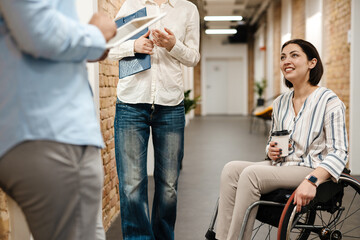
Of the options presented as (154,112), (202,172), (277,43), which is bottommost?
(202,172)

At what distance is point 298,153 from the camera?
2.03 m

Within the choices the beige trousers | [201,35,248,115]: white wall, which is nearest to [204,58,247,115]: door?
[201,35,248,115]: white wall

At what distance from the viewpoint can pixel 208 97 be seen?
17344 millimetres

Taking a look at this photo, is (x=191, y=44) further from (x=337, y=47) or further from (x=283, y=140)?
(x=337, y=47)

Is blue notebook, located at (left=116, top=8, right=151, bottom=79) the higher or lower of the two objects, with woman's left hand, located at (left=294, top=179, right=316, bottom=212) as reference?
higher

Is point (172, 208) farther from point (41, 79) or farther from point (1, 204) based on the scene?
point (41, 79)

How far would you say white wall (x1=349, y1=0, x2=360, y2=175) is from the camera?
4.77m

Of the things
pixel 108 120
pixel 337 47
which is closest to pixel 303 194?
pixel 108 120

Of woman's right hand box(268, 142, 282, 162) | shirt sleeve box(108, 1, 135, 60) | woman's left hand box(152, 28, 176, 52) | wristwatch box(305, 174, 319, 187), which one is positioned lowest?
wristwatch box(305, 174, 319, 187)

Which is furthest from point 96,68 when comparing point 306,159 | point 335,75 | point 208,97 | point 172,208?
point 208,97

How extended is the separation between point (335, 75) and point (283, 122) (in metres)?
4.05

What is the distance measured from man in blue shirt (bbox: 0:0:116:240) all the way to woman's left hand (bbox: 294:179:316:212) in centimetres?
99

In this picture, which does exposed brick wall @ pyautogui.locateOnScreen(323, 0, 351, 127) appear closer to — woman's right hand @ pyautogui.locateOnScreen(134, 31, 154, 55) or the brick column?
woman's right hand @ pyautogui.locateOnScreen(134, 31, 154, 55)

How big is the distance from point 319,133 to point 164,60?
830mm
